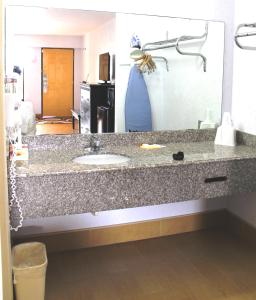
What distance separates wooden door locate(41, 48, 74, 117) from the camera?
7.62 feet

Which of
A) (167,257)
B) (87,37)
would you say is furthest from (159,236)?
(87,37)

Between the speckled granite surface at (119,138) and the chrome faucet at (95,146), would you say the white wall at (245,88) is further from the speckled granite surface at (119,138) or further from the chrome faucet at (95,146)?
the chrome faucet at (95,146)

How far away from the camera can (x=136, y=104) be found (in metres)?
2.55

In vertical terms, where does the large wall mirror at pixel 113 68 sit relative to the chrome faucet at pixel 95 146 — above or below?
above

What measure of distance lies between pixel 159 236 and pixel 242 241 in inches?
23.9

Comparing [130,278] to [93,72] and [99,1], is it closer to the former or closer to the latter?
[93,72]

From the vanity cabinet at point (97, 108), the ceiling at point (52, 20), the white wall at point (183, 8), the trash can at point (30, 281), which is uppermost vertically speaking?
the white wall at point (183, 8)

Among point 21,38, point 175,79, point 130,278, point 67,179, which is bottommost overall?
point 130,278

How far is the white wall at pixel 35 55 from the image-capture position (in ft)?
7.32

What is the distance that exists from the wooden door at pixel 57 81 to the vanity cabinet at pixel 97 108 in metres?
0.09

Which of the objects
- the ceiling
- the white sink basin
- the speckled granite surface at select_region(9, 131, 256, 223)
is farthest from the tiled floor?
the ceiling

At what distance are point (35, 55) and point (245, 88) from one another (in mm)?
1405

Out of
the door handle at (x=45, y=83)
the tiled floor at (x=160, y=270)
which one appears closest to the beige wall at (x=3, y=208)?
the tiled floor at (x=160, y=270)

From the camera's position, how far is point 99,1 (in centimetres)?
233
